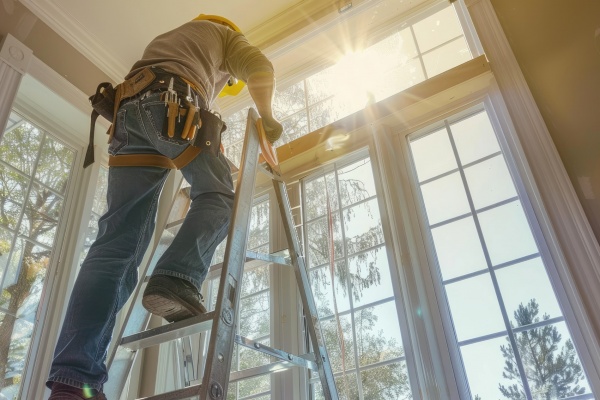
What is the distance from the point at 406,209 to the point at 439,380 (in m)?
0.67

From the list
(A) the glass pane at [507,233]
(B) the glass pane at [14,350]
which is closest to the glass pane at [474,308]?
(A) the glass pane at [507,233]

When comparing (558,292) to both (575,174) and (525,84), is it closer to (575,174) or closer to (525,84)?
(575,174)

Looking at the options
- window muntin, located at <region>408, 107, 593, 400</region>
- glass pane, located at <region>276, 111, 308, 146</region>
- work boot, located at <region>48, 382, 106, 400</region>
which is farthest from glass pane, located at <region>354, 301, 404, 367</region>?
glass pane, located at <region>276, 111, 308, 146</region>

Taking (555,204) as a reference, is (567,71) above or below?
above

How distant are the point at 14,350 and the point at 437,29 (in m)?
2.39

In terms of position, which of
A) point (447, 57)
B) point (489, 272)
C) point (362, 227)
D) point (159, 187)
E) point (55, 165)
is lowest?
point (489, 272)

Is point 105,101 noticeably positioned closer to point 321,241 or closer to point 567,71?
point 321,241

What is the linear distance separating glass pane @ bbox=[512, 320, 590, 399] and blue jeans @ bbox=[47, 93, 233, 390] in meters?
1.03

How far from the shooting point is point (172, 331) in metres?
1.24

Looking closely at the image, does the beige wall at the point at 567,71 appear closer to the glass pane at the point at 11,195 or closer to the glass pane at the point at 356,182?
the glass pane at the point at 356,182

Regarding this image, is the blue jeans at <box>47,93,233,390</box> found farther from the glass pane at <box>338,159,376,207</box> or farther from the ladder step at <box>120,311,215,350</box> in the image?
the glass pane at <box>338,159,376,207</box>

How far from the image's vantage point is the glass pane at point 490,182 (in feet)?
6.13

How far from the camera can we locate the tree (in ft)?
4.84

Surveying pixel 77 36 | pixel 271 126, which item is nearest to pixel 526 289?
pixel 271 126
